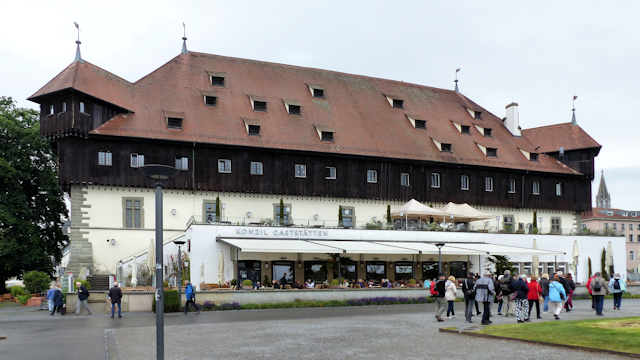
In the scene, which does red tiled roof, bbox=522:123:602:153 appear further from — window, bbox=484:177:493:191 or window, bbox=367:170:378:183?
window, bbox=367:170:378:183

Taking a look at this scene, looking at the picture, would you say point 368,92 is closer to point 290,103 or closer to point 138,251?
point 290,103

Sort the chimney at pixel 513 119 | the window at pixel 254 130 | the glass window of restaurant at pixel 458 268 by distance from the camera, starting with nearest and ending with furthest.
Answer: the window at pixel 254 130
the glass window of restaurant at pixel 458 268
the chimney at pixel 513 119

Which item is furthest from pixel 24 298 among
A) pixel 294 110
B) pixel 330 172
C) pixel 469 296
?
pixel 469 296

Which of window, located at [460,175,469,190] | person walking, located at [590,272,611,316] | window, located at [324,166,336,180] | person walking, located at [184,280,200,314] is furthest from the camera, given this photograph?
window, located at [460,175,469,190]

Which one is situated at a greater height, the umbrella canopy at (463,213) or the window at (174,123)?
the window at (174,123)

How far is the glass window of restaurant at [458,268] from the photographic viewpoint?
40594mm

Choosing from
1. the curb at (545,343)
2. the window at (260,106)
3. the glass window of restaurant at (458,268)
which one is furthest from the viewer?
the window at (260,106)

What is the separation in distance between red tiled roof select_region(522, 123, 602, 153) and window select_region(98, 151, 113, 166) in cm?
3371

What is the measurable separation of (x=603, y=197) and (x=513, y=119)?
111930 mm

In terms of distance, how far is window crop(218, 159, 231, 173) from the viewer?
39000mm

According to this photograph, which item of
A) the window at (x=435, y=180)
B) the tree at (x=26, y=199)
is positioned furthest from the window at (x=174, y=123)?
the window at (x=435, y=180)

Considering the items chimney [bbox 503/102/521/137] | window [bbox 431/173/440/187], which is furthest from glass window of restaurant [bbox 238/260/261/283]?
chimney [bbox 503/102/521/137]

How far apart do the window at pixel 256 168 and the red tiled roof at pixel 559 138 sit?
25.0m

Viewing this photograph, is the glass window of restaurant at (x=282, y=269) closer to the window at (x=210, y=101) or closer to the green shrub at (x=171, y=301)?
the green shrub at (x=171, y=301)
